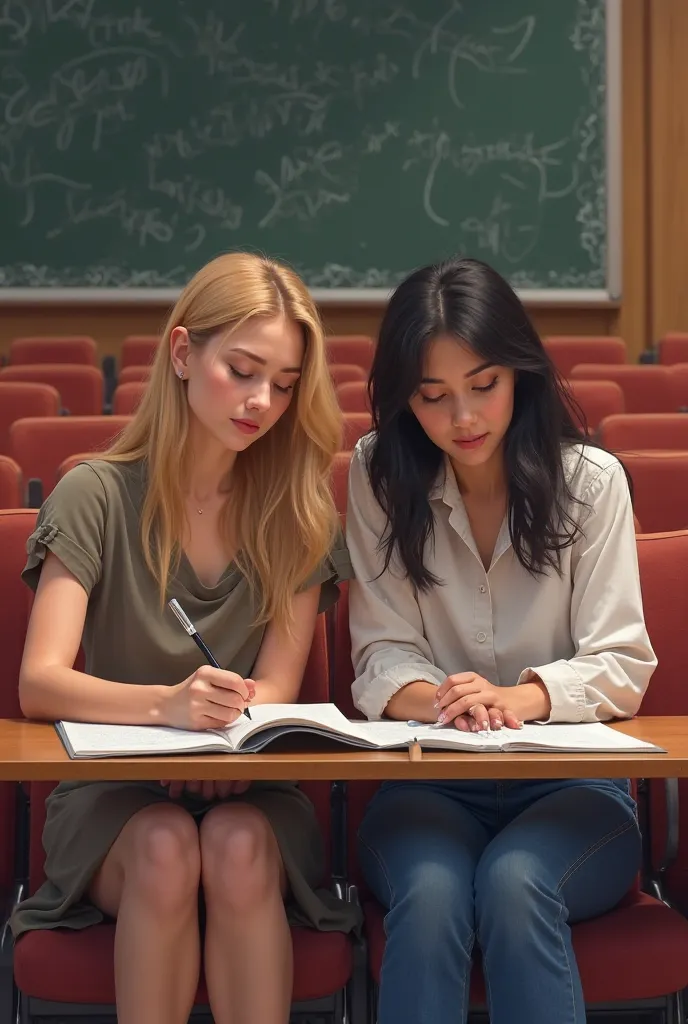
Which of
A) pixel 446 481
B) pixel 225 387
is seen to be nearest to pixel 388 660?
pixel 446 481

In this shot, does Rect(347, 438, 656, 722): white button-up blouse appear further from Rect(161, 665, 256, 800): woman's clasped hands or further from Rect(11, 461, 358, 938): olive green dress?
Rect(161, 665, 256, 800): woman's clasped hands

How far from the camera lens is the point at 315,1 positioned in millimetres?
6762

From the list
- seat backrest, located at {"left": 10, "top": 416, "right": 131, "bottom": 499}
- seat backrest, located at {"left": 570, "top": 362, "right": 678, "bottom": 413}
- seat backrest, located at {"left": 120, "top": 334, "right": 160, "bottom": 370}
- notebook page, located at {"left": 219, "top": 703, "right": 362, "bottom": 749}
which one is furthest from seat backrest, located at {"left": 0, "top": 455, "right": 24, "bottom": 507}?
seat backrest, located at {"left": 120, "top": 334, "right": 160, "bottom": 370}

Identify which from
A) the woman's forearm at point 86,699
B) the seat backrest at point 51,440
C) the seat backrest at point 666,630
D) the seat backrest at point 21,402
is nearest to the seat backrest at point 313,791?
the woman's forearm at point 86,699

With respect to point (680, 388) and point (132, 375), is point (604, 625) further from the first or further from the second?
point (132, 375)

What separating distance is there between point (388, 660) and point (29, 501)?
1.32 metres

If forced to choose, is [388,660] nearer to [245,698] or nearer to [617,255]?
[245,698]

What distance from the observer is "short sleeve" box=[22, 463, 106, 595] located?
184 centimetres

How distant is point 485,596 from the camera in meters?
1.95

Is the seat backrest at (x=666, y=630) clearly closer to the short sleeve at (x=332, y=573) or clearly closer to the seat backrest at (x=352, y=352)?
the short sleeve at (x=332, y=573)

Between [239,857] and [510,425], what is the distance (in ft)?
2.36

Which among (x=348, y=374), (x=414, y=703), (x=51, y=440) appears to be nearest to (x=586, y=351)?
(x=348, y=374)

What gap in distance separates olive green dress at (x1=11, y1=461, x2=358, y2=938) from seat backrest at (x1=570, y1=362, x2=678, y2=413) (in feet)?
8.67

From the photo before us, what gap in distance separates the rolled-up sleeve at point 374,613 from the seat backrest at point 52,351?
363 centimetres
